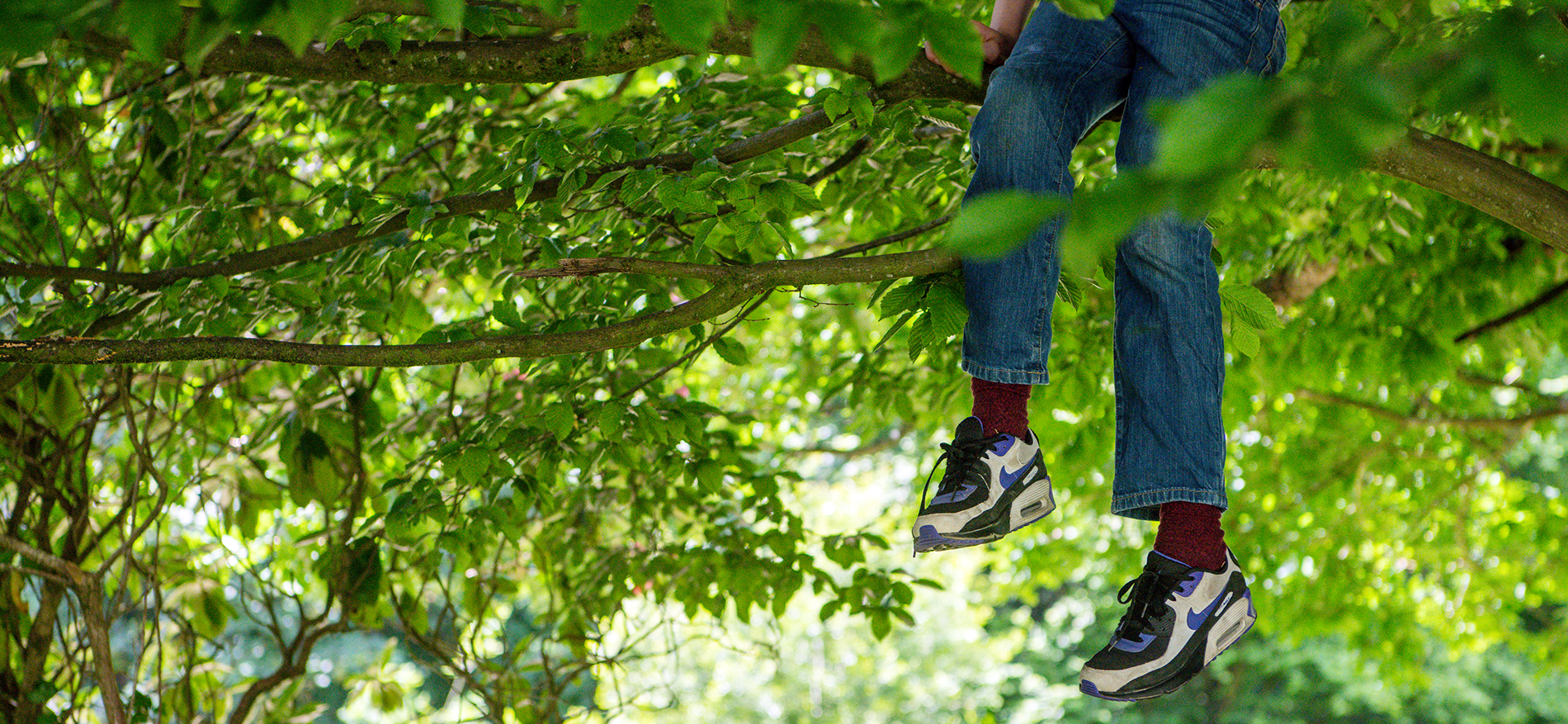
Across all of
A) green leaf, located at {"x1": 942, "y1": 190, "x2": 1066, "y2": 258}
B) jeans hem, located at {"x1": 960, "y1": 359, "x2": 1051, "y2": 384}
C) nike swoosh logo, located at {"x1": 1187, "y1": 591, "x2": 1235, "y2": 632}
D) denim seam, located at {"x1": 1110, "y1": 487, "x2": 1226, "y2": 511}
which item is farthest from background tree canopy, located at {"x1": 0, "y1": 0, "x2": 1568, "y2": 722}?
nike swoosh logo, located at {"x1": 1187, "y1": 591, "x2": 1235, "y2": 632}

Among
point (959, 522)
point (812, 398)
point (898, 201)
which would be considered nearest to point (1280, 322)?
point (959, 522)

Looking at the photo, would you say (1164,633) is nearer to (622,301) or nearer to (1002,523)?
(1002,523)

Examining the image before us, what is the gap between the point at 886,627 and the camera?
3.29 meters

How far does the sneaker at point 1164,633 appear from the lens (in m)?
1.71

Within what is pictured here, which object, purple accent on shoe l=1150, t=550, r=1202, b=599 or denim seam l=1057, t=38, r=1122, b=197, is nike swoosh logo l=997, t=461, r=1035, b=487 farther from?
denim seam l=1057, t=38, r=1122, b=197

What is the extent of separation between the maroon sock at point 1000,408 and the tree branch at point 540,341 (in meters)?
0.22

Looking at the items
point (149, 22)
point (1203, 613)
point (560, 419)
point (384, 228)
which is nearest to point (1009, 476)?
point (1203, 613)

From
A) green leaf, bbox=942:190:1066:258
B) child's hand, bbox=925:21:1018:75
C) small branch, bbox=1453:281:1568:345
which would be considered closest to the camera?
green leaf, bbox=942:190:1066:258

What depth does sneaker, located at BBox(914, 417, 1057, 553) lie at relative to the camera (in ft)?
5.76

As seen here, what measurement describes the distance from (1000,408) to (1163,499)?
284mm

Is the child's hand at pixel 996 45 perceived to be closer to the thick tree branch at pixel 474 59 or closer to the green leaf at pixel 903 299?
the thick tree branch at pixel 474 59

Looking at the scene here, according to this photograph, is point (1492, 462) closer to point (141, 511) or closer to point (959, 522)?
point (959, 522)

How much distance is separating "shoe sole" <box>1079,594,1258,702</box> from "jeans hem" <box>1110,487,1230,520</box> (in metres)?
0.17

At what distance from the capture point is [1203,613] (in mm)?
1735
